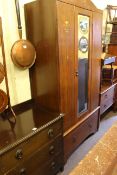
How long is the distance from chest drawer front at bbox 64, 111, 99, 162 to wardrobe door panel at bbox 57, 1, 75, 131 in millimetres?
166

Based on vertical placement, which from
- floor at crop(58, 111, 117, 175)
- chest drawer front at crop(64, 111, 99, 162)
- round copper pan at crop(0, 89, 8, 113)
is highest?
round copper pan at crop(0, 89, 8, 113)


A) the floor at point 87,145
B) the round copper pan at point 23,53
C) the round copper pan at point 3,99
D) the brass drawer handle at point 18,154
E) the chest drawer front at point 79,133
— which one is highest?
the round copper pan at point 23,53

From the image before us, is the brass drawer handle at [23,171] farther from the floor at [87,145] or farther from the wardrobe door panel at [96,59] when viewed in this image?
the wardrobe door panel at [96,59]

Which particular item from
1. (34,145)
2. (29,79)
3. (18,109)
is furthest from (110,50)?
(34,145)

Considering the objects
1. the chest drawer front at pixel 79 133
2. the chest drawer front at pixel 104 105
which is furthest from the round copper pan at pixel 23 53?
the chest drawer front at pixel 104 105

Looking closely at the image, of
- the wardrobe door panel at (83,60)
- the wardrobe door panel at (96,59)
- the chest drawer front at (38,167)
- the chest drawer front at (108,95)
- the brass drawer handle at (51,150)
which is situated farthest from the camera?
the chest drawer front at (108,95)

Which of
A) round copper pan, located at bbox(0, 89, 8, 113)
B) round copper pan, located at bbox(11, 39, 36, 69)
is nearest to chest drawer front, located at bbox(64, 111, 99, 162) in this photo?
round copper pan, located at bbox(0, 89, 8, 113)

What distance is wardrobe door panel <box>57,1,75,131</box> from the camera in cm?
142

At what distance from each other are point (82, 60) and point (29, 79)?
66 centimetres

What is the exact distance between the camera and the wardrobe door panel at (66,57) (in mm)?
1425

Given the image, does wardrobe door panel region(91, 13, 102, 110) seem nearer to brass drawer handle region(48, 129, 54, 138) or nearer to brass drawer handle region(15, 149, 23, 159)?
brass drawer handle region(48, 129, 54, 138)

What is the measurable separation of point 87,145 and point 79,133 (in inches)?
12.8

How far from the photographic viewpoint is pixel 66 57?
1558mm

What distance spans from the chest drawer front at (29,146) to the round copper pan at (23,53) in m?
0.68
